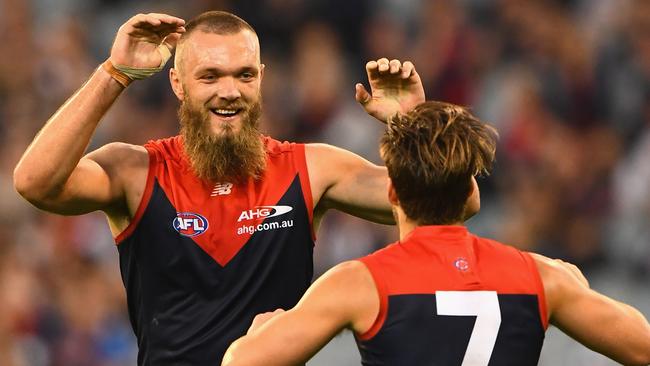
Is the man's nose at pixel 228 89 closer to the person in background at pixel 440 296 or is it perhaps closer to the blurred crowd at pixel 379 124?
the person in background at pixel 440 296

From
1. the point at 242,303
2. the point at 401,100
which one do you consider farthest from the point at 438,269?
the point at 401,100

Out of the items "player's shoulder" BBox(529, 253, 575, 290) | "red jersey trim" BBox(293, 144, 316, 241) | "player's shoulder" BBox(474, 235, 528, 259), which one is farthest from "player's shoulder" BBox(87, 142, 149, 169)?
"player's shoulder" BBox(529, 253, 575, 290)

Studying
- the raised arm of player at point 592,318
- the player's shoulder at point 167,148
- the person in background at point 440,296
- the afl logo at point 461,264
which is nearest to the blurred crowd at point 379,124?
the player's shoulder at point 167,148

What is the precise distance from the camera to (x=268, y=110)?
11.2 metres

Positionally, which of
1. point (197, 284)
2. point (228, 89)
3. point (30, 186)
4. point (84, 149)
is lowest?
point (197, 284)

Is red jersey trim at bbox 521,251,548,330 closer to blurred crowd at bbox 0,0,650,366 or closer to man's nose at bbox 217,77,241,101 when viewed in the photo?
man's nose at bbox 217,77,241,101

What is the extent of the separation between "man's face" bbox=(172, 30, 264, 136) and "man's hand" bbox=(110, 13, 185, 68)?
0.18 m

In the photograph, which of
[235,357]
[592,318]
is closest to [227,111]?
[235,357]

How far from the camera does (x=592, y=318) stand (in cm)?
407

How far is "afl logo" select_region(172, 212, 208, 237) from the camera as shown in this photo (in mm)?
5172

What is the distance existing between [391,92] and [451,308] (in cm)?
180

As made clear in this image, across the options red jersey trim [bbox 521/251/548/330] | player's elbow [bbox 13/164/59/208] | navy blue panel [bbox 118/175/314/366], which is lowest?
navy blue panel [bbox 118/175/314/366]

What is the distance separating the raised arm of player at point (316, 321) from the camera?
393 centimetres

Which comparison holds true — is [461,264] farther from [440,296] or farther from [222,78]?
[222,78]
